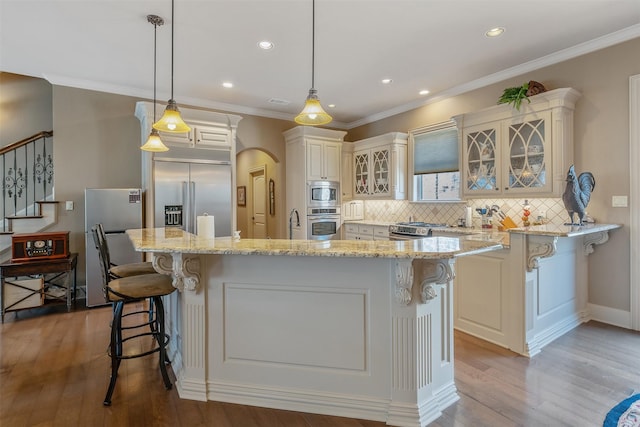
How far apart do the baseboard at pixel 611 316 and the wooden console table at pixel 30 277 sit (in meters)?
5.79

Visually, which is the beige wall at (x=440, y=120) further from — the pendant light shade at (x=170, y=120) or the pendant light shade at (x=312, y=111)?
the pendant light shade at (x=312, y=111)

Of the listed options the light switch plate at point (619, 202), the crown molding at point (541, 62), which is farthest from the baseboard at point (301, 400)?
the crown molding at point (541, 62)

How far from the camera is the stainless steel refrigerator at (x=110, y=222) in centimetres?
389

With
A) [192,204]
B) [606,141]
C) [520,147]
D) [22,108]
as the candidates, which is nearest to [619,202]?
[606,141]

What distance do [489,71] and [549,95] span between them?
0.87 meters

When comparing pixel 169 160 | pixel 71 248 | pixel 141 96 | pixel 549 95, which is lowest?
pixel 71 248

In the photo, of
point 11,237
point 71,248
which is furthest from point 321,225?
point 11,237

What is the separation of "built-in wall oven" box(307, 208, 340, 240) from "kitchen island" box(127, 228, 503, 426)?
3.35 metres

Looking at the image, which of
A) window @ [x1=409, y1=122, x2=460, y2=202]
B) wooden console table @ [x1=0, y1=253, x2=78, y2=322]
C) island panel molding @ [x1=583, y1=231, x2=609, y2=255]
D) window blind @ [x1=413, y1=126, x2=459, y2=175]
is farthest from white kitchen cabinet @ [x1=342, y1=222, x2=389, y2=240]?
wooden console table @ [x1=0, y1=253, x2=78, y2=322]

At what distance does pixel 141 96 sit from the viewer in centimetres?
451

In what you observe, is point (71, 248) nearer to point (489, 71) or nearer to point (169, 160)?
point (169, 160)

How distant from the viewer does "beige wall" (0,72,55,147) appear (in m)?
4.65

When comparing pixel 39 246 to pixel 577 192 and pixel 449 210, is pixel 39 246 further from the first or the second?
pixel 577 192

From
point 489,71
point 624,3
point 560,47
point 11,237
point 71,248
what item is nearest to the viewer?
point 624,3
